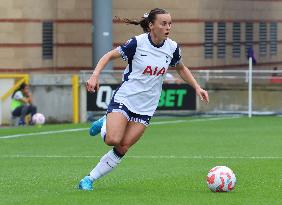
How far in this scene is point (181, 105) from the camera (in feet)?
108

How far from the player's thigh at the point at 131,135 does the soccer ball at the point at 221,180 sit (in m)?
0.98

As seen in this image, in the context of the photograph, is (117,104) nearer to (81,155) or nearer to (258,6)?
(81,155)

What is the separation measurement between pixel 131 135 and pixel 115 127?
26cm

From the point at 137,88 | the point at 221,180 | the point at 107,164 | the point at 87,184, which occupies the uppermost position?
the point at 137,88

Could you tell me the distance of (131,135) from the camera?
565 inches

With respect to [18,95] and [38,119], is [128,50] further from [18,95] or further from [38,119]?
[18,95]

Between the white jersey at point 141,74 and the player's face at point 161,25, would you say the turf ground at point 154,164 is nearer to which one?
the white jersey at point 141,74

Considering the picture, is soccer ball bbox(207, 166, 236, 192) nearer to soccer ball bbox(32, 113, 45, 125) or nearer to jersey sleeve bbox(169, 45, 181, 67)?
jersey sleeve bbox(169, 45, 181, 67)

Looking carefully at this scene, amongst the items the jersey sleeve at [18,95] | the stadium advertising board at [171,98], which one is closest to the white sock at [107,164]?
the stadium advertising board at [171,98]

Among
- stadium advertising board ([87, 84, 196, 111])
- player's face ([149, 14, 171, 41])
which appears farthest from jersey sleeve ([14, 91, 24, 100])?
player's face ([149, 14, 171, 41])

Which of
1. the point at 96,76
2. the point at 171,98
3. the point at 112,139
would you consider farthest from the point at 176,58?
the point at 171,98

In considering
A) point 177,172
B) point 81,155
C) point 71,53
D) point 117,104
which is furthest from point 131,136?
point 71,53

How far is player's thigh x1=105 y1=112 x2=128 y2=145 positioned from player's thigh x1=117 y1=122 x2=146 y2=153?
0.30 ft

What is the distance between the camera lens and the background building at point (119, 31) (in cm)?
3788
